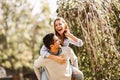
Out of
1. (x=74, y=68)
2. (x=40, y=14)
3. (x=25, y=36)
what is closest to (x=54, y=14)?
(x=74, y=68)

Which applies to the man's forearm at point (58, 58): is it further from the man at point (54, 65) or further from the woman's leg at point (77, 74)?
the woman's leg at point (77, 74)

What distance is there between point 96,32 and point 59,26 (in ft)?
4.60

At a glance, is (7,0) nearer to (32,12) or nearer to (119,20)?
(32,12)

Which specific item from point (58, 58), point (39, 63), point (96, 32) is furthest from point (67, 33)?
point (96, 32)

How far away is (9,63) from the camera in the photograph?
38.2 m

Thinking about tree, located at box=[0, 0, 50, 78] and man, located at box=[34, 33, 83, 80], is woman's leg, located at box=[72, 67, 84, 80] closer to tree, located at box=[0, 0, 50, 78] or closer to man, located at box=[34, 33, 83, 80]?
man, located at box=[34, 33, 83, 80]

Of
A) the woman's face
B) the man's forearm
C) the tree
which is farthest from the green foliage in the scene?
the tree

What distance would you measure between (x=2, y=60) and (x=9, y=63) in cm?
168

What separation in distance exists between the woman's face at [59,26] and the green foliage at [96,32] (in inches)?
40.8

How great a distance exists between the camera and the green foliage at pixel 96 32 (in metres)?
5.76

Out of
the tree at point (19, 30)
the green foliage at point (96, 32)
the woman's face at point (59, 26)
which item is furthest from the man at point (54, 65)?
the tree at point (19, 30)

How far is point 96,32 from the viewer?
5875 millimetres

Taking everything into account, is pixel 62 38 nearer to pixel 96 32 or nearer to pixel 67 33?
pixel 67 33

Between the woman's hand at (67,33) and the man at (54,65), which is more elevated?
the woman's hand at (67,33)
